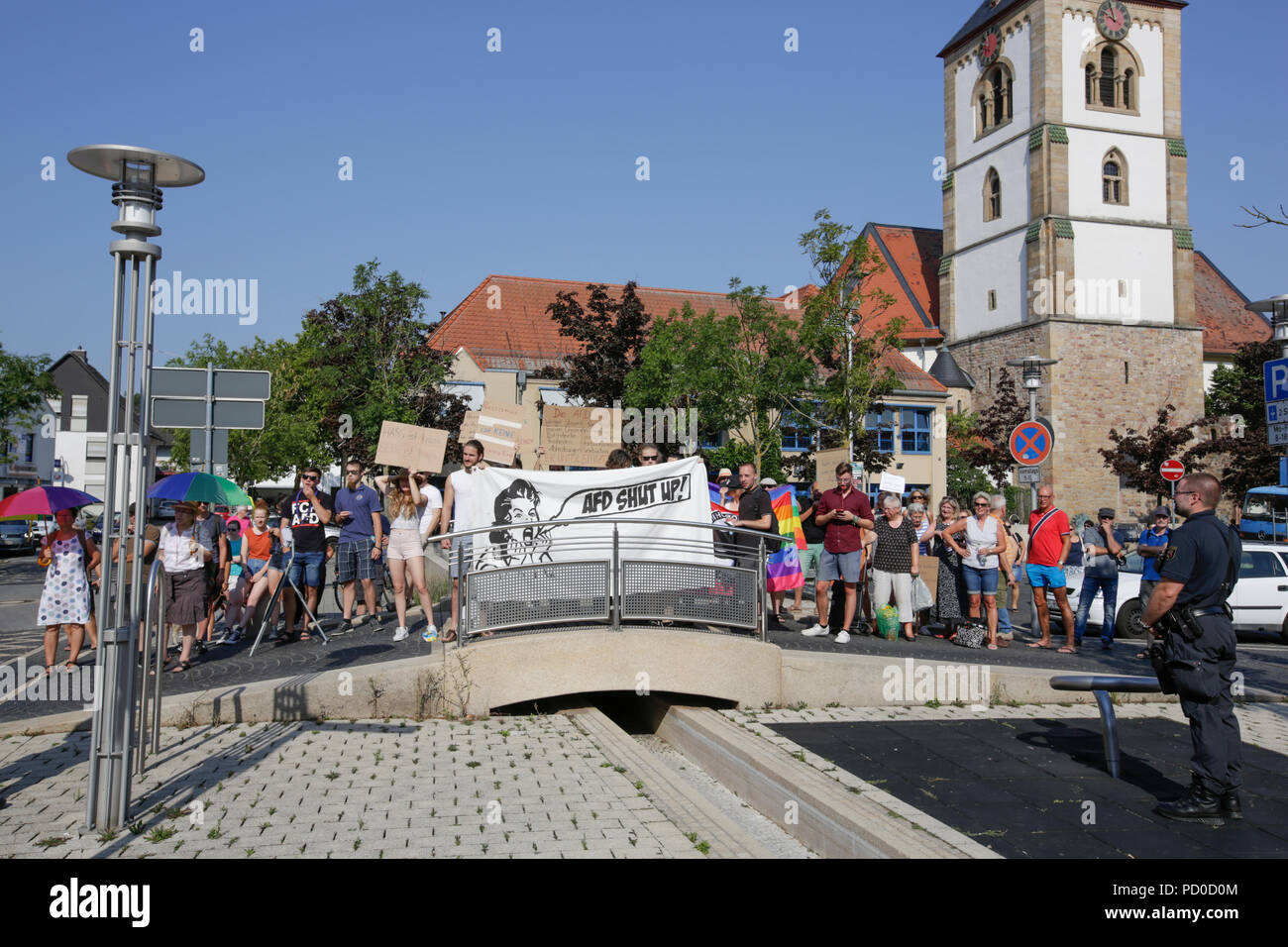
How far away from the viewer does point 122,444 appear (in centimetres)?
607

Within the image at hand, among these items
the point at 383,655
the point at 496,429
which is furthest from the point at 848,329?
the point at 383,655

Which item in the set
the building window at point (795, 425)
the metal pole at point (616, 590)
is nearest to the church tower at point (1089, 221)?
the building window at point (795, 425)

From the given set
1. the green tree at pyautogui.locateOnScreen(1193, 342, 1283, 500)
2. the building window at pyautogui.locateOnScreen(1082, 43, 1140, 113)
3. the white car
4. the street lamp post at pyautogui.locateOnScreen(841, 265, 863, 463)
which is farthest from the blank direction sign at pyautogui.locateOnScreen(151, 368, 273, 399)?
the building window at pyautogui.locateOnScreen(1082, 43, 1140, 113)

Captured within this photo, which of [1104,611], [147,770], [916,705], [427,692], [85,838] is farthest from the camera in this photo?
[1104,611]

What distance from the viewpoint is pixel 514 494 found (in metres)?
11.2

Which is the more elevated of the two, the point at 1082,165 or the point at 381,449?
the point at 1082,165

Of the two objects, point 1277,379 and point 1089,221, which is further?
point 1089,221

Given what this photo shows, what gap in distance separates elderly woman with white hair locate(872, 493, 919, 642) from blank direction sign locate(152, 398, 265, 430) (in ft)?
23.6

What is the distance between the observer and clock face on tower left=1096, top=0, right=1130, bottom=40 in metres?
55.1

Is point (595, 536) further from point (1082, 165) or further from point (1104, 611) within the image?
point (1082, 165)

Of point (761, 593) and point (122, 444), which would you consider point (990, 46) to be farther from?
point (122, 444)

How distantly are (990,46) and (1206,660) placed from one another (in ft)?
196

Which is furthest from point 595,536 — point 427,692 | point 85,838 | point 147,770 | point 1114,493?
point 1114,493
